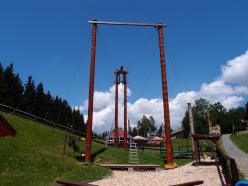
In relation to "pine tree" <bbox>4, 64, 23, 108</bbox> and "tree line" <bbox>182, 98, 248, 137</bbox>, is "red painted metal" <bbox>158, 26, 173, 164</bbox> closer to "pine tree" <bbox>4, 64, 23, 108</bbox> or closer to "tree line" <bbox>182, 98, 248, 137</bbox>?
"pine tree" <bbox>4, 64, 23, 108</bbox>

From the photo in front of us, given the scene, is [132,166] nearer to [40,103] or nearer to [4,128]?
[4,128]

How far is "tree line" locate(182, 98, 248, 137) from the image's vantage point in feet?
376

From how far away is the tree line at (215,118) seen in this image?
4516 inches

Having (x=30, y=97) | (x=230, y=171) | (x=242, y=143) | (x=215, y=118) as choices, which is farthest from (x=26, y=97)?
(x=215, y=118)

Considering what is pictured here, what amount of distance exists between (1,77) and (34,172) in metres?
56.8

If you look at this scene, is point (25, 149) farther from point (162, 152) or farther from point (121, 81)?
point (121, 81)

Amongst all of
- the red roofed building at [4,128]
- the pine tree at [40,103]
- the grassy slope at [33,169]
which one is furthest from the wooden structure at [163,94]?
the pine tree at [40,103]

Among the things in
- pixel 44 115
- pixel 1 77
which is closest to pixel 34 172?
pixel 1 77

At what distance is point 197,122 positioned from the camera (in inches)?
5295

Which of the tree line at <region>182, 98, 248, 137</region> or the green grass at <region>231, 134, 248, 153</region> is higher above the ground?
the tree line at <region>182, 98, 248, 137</region>

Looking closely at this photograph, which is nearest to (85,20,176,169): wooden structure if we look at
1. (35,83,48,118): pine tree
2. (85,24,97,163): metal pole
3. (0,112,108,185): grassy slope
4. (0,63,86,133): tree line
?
(85,24,97,163): metal pole

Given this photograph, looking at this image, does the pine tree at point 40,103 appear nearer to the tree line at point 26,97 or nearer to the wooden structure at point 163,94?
the tree line at point 26,97

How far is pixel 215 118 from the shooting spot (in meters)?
138

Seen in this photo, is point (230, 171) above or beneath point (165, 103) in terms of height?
beneath
